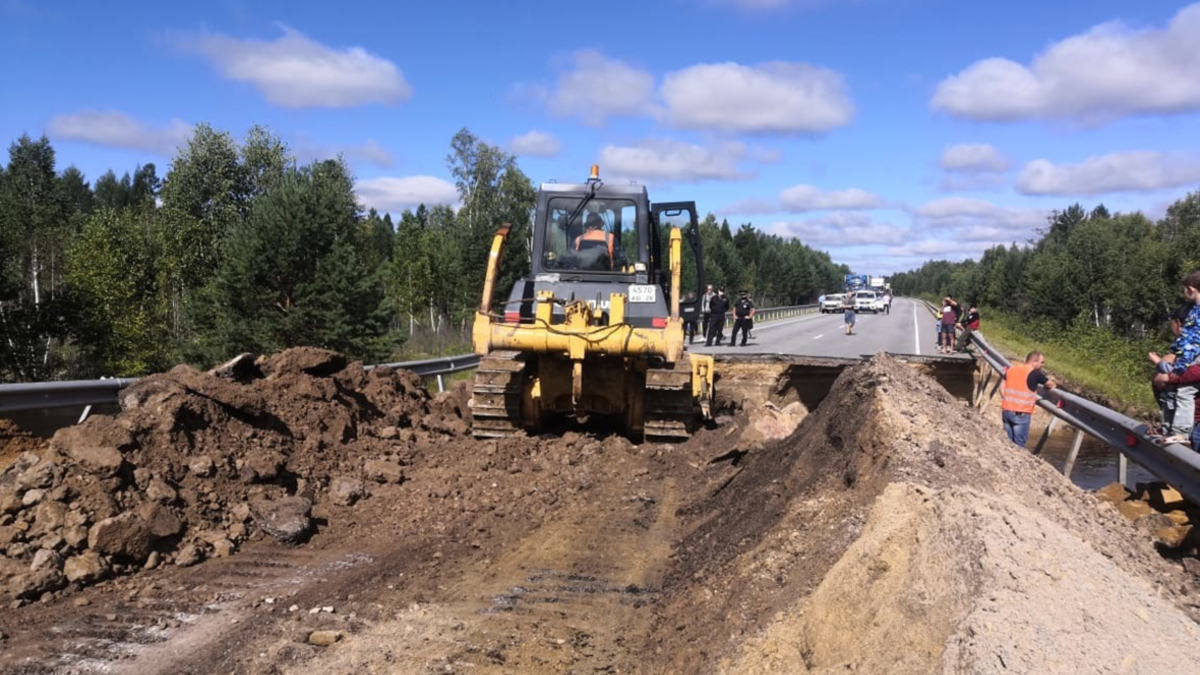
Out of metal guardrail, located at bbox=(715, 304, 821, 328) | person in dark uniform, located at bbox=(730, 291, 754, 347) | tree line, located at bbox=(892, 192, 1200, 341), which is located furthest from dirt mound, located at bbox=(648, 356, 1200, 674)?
metal guardrail, located at bbox=(715, 304, 821, 328)

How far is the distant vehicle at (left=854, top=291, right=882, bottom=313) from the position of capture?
66.1 m

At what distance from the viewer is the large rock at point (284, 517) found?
6652mm

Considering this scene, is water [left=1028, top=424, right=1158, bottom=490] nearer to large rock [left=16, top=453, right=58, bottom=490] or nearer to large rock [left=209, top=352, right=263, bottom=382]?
large rock [left=209, top=352, right=263, bottom=382]

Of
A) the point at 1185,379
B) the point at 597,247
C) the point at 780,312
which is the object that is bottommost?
the point at 780,312

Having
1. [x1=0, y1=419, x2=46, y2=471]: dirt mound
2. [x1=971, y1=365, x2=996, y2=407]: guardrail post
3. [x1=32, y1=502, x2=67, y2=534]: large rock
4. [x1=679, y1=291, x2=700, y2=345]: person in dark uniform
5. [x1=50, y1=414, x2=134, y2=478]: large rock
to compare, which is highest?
[x1=679, y1=291, x2=700, y2=345]: person in dark uniform

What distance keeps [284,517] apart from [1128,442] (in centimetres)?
717

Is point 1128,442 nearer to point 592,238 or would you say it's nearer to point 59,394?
point 592,238

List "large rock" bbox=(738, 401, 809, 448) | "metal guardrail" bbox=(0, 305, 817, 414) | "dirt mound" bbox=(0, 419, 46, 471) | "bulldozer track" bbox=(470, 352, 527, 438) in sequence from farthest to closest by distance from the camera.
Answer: "bulldozer track" bbox=(470, 352, 527, 438)
"large rock" bbox=(738, 401, 809, 448)
"dirt mound" bbox=(0, 419, 46, 471)
"metal guardrail" bbox=(0, 305, 817, 414)

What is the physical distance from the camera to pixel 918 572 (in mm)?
3762

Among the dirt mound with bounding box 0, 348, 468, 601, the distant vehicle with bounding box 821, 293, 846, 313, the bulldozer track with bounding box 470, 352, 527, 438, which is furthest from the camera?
the distant vehicle with bounding box 821, 293, 846, 313

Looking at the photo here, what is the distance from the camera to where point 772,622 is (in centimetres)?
416

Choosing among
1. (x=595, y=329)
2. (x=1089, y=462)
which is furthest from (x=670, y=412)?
(x=1089, y=462)

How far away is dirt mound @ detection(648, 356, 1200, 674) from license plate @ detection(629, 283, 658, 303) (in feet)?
13.4

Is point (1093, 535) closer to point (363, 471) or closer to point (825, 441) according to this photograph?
point (825, 441)
